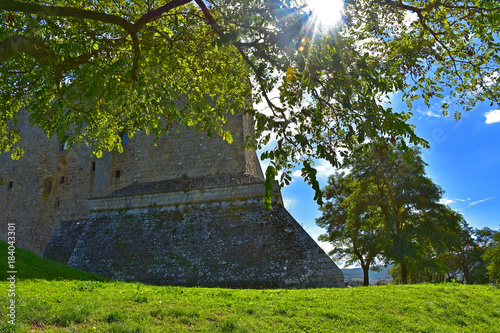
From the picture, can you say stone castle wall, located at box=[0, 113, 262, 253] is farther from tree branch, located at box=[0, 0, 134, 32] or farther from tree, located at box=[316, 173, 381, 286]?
tree branch, located at box=[0, 0, 134, 32]

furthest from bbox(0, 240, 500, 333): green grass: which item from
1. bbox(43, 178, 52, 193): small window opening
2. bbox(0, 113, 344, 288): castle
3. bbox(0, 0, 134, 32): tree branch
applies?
bbox(43, 178, 52, 193): small window opening

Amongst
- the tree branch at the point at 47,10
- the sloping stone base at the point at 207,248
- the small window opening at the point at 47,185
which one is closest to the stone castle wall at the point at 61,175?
the small window opening at the point at 47,185

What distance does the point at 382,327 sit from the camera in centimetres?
625

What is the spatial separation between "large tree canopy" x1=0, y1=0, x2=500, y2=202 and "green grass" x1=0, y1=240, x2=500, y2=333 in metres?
3.04

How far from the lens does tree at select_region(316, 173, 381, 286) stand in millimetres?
18047

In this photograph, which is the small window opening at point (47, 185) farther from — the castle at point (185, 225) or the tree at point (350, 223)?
the tree at point (350, 223)

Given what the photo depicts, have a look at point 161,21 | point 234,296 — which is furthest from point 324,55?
point 234,296

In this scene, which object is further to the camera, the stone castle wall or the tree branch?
the stone castle wall

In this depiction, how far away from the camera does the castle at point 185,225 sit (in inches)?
443

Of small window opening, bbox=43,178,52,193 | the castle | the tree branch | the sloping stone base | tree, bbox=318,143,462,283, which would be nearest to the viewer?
the tree branch

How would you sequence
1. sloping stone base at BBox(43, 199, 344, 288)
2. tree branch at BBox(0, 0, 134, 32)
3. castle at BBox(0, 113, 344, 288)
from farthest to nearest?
castle at BBox(0, 113, 344, 288), sloping stone base at BBox(43, 199, 344, 288), tree branch at BBox(0, 0, 134, 32)

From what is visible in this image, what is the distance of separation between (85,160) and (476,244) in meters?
35.5

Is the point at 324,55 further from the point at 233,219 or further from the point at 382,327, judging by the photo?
the point at 233,219

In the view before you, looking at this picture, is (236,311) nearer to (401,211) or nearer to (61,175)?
(401,211)
